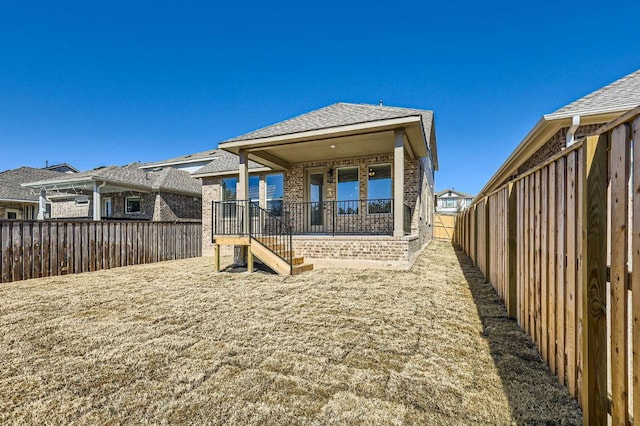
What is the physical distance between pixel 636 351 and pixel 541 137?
6.46 meters

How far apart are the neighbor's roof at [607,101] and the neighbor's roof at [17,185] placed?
23.9 m

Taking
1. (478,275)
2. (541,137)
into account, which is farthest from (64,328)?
(541,137)

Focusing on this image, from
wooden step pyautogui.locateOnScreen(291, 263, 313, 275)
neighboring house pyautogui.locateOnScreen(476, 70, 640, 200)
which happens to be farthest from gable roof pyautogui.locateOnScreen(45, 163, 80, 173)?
neighboring house pyautogui.locateOnScreen(476, 70, 640, 200)

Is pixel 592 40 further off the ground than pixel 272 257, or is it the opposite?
pixel 592 40

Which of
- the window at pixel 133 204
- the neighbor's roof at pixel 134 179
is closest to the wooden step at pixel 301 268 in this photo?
the neighbor's roof at pixel 134 179

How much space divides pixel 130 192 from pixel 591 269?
735 inches

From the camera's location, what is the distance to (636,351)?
1315 millimetres

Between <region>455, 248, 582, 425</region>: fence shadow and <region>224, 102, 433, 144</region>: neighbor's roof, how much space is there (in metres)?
5.31

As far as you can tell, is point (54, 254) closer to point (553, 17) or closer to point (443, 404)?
point (443, 404)

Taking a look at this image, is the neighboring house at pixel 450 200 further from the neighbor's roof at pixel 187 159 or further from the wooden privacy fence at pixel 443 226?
the neighbor's roof at pixel 187 159

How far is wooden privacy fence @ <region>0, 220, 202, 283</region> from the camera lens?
6.92 meters

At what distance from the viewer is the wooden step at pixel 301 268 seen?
23.5 ft

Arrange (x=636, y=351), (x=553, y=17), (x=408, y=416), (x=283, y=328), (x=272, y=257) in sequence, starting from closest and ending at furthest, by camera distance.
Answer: (x=636, y=351)
(x=408, y=416)
(x=283, y=328)
(x=272, y=257)
(x=553, y=17)

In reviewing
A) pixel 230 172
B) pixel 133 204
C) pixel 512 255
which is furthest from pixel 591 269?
pixel 133 204
